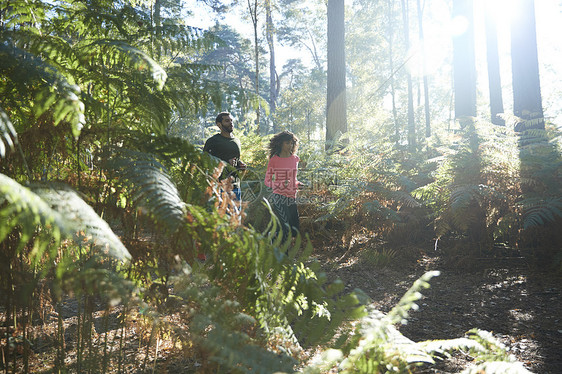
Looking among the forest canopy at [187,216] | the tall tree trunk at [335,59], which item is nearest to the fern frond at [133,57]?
the forest canopy at [187,216]

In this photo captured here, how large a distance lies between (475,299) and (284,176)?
8.71 ft

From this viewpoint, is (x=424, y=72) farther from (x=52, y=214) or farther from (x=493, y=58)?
(x=52, y=214)

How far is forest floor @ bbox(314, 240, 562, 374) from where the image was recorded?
2695 mm

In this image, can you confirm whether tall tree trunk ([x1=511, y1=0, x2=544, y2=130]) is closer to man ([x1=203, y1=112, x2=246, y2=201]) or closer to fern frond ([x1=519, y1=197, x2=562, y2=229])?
fern frond ([x1=519, y1=197, x2=562, y2=229])

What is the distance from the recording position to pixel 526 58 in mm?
6852

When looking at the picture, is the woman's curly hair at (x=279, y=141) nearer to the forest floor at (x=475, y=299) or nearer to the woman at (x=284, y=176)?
the woman at (x=284, y=176)

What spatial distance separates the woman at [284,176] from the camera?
529 cm

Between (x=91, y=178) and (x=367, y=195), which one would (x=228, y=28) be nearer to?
(x=367, y=195)

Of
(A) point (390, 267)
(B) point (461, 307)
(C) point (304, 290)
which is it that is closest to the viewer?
(C) point (304, 290)

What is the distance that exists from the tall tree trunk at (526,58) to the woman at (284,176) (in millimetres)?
4174

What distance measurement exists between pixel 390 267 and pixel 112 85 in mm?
3840

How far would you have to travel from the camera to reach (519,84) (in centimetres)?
696

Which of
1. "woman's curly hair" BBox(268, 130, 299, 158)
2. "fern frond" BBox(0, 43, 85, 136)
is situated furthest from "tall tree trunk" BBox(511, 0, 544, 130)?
"fern frond" BBox(0, 43, 85, 136)

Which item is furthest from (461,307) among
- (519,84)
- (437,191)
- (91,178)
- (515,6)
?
(515,6)
